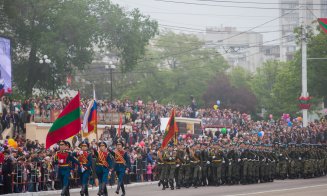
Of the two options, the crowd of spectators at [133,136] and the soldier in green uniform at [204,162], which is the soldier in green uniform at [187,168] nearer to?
the soldier in green uniform at [204,162]

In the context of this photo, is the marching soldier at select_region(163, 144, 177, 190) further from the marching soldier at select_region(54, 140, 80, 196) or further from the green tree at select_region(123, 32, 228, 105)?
the green tree at select_region(123, 32, 228, 105)

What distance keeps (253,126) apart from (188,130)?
6.11 meters

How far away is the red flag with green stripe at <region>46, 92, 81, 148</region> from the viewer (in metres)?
26.2

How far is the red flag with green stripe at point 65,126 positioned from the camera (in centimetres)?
2617

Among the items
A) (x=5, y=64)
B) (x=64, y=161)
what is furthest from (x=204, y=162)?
(x=5, y=64)

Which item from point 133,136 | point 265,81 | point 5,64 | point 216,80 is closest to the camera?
point 5,64

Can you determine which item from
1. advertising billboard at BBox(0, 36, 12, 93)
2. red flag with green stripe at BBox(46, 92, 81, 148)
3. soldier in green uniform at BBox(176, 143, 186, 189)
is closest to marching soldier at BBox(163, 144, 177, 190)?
soldier in green uniform at BBox(176, 143, 186, 189)

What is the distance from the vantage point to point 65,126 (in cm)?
2647

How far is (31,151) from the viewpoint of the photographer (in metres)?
33.1

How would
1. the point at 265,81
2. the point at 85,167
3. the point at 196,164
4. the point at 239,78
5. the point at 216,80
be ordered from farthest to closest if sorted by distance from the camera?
the point at 239,78 < the point at 265,81 < the point at 216,80 < the point at 196,164 < the point at 85,167

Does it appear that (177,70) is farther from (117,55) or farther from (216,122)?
(216,122)

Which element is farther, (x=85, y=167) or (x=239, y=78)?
(x=239, y=78)

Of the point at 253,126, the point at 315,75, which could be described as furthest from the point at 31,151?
the point at 315,75

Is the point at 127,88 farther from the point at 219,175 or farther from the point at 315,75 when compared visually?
the point at 219,175
